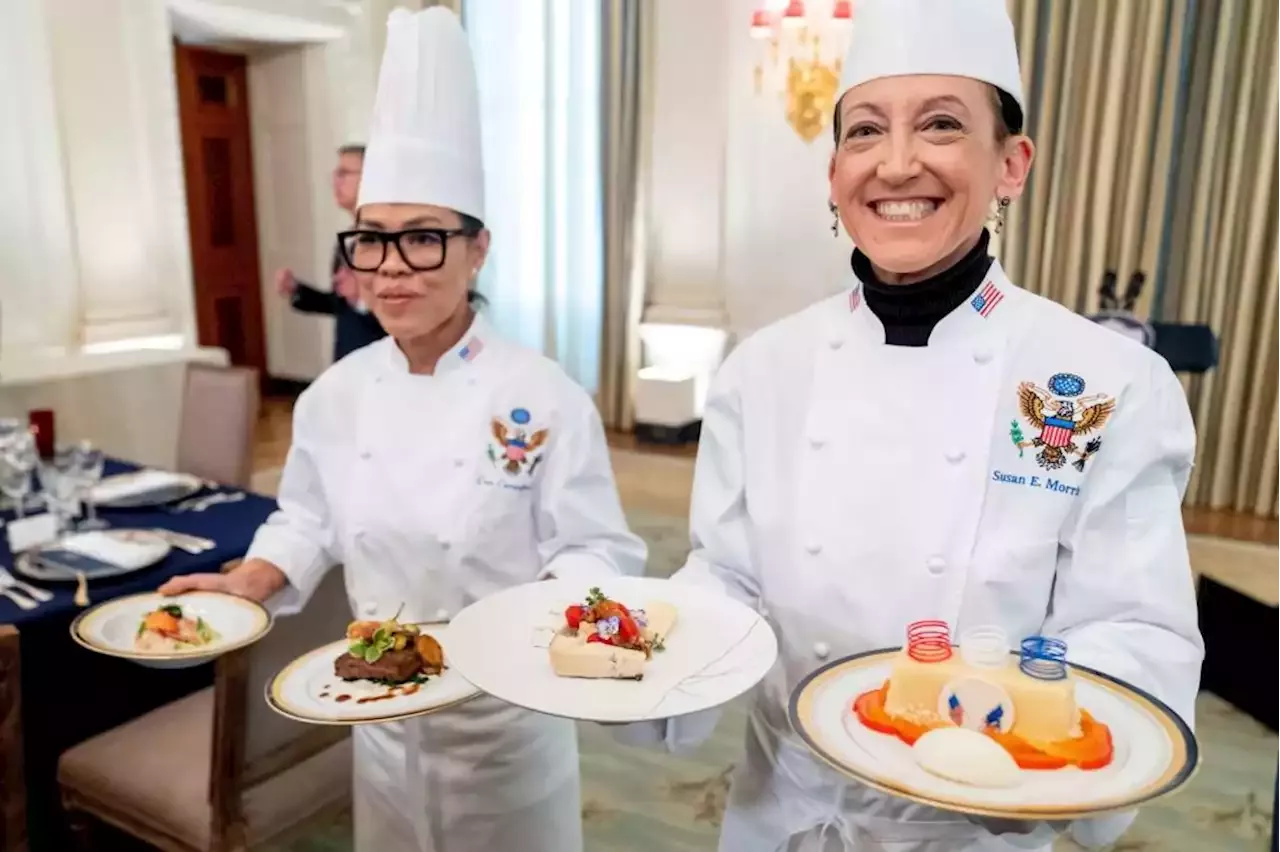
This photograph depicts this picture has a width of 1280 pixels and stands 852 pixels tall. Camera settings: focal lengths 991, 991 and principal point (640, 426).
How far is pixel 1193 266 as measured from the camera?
4402 mm

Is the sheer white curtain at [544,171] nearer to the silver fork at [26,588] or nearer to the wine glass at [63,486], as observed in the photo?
the wine glass at [63,486]

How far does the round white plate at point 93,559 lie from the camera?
188 centimetres

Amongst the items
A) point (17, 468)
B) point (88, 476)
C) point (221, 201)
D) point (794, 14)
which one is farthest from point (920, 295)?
point (221, 201)

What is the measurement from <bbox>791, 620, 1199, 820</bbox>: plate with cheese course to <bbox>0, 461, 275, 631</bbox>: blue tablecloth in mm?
1476

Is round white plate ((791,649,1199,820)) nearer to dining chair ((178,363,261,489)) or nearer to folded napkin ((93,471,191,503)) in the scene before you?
folded napkin ((93,471,191,503))

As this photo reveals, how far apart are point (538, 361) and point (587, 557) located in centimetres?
32

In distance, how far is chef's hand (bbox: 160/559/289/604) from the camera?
1.46 meters

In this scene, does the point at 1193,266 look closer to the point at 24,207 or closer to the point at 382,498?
the point at 382,498

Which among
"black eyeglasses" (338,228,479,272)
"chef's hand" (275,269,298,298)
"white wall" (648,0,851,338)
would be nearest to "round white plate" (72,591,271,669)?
"black eyeglasses" (338,228,479,272)

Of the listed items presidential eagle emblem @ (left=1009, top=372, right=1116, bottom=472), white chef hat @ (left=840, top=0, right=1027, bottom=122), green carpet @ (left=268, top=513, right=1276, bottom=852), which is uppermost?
white chef hat @ (left=840, top=0, right=1027, bottom=122)

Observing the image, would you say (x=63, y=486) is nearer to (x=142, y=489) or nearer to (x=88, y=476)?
(x=88, y=476)

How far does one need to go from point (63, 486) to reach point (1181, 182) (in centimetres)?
452

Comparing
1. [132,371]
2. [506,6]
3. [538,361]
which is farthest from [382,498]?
[506,6]

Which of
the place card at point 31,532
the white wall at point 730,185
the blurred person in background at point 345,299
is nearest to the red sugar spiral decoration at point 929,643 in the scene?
the place card at point 31,532
